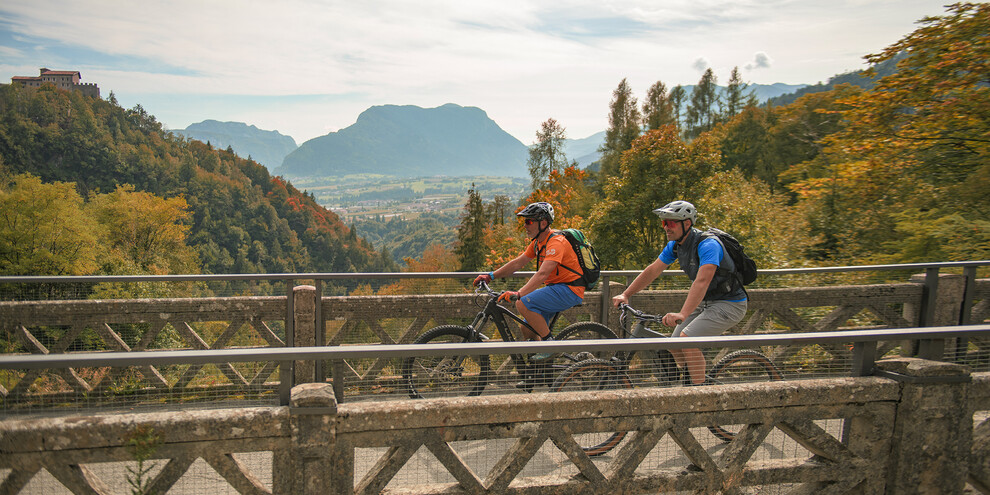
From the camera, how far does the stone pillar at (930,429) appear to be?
3094mm

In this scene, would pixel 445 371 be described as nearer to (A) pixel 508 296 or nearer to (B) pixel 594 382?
(A) pixel 508 296

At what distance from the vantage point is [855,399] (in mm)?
3104

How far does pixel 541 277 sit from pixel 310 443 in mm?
2752

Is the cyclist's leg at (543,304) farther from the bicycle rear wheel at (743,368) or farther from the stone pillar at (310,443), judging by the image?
the stone pillar at (310,443)

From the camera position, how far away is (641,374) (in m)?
4.05

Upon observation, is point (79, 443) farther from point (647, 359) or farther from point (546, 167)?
point (546, 167)

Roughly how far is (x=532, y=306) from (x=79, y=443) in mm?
3421

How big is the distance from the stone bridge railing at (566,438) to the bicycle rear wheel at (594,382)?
3.19ft

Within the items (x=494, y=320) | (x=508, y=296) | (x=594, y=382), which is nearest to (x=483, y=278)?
(x=494, y=320)

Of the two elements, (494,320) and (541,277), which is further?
(494,320)

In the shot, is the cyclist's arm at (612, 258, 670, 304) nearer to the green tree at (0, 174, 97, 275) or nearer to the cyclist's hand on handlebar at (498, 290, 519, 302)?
the cyclist's hand on handlebar at (498, 290, 519, 302)

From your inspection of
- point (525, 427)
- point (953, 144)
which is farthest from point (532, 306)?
point (953, 144)

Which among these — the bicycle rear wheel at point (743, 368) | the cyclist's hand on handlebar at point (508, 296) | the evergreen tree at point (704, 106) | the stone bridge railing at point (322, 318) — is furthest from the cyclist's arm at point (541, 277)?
the evergreen tree at point (704, 106)

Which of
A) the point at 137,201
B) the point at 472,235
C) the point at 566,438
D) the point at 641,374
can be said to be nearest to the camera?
the point at 566,438
